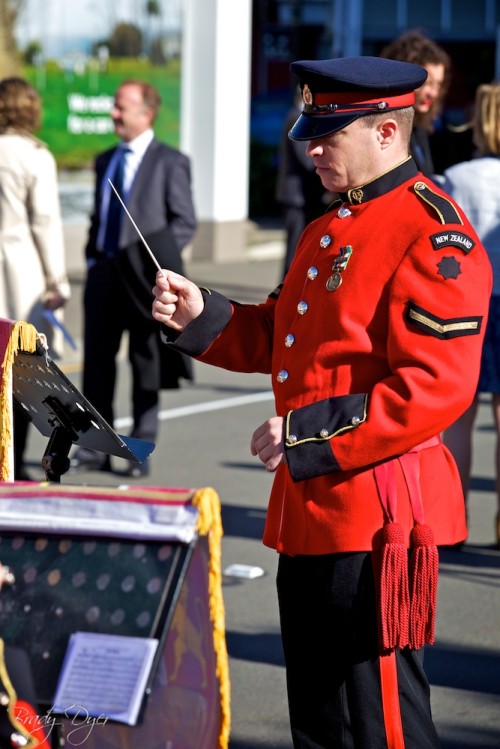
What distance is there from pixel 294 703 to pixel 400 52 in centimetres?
395

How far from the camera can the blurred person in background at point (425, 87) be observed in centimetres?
614

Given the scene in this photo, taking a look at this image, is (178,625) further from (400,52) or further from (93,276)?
(93,276)

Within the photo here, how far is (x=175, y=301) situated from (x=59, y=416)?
1.25 feet

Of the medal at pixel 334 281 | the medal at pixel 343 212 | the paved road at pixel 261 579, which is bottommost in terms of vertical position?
the paved road at pixel 261 579

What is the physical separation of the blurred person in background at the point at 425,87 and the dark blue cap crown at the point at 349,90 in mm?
3028

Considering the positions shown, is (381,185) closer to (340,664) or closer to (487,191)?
(340,664)

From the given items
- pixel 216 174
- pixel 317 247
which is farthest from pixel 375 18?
pixel 317 247

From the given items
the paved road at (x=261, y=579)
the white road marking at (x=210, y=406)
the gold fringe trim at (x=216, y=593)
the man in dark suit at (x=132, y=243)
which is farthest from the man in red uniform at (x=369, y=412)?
the white road marking at (x=210, y=406)

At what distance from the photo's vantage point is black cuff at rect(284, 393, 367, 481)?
290cm

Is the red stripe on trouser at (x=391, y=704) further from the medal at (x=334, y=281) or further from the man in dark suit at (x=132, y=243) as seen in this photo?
the man in dark suit at (x=132, y=243)

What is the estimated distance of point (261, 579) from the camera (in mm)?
5820

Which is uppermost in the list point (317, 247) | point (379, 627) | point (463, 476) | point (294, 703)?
point (317, 247)

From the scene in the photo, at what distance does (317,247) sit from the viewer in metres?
3.13

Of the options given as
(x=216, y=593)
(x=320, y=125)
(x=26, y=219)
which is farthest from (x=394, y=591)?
(x=26, y=219)
